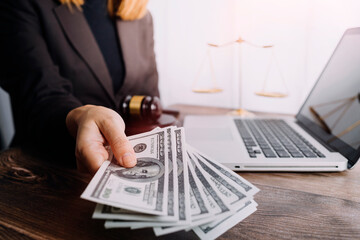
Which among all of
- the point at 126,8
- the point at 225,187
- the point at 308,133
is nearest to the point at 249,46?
the point at 126,8

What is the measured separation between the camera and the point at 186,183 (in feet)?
1.36

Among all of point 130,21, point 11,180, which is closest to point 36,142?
point 11,180

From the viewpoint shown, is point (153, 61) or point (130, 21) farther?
point (153, 61)

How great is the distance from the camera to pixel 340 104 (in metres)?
0.71

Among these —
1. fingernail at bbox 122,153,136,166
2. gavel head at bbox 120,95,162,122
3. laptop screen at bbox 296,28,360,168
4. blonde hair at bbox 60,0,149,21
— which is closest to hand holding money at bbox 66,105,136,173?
fingernail at bbox 122,153,136,166

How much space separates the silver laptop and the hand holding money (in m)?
0.24

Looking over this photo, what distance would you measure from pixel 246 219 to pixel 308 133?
487 millimetres

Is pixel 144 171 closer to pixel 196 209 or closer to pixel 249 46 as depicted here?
pixel 196 209

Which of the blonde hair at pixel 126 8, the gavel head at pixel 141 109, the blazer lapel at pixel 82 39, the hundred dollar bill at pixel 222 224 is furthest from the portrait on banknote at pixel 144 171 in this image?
the blonde hair at pixel 126 8

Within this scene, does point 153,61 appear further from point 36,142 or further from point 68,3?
point 36,142

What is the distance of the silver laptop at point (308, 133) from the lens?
0.57 m

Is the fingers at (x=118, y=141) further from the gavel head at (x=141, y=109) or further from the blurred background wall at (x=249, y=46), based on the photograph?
the blurred background wall at (x=249, y=46)

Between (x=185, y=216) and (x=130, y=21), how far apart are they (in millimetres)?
1275

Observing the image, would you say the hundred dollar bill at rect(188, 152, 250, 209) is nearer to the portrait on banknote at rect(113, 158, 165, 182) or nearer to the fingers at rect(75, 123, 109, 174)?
the portrait on banknote at rect(113, 158, 165, 182)
